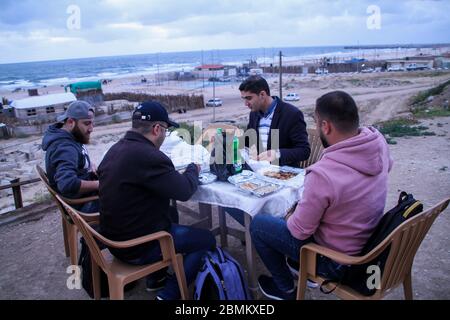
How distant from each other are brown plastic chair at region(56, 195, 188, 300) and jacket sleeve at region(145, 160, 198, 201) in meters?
0.28

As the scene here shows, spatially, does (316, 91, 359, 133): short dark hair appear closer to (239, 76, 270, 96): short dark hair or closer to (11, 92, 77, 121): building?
(239, 76, 270, 96): short dark hair

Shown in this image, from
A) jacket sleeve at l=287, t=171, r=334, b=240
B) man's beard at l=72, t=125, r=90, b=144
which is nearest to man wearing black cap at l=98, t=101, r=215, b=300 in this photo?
jacket sleeve at l=287, t=171, r=334, b=240

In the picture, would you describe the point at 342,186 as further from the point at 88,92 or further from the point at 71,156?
the point at 88,92

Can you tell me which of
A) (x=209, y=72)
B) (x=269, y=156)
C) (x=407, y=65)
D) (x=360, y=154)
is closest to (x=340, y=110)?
(x=360, y=154)

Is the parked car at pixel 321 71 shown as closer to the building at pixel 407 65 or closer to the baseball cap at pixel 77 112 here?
the building at pixel 407 65

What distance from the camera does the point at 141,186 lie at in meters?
2.35

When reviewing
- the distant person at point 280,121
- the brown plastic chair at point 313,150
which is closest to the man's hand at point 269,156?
the distant person at point 280,121

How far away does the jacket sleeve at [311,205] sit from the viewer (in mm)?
1971

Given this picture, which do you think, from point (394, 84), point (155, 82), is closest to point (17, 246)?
point (394, 84)

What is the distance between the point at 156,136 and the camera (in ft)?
8.23

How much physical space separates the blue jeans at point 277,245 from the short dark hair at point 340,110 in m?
0.76

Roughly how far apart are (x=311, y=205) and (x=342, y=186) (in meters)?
0.21

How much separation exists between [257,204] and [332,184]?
63 cm
